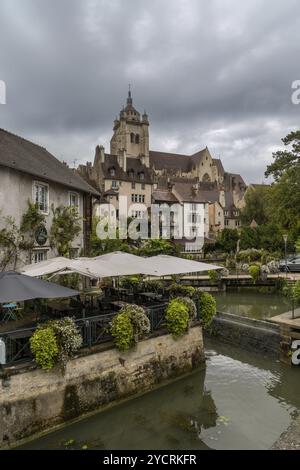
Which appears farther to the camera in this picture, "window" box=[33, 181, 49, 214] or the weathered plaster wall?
"window" box=[33, 181, 49, 214]

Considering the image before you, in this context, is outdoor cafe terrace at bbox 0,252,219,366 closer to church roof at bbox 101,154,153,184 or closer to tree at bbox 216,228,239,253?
tree at bbox 216,228,239,253

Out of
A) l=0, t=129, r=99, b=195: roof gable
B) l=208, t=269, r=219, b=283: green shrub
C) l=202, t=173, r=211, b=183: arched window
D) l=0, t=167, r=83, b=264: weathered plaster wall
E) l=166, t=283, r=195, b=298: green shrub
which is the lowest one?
l=208, t=269, r=219, b=283: green shrub

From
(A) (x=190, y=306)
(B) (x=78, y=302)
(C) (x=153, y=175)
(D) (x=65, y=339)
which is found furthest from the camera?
(C) (x=153, y=175)

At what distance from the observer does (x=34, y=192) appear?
1727cm

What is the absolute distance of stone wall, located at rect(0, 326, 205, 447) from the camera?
26.5 ft

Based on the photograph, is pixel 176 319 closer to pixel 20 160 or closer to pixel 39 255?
pixel 39 255

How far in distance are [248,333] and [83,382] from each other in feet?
31.9

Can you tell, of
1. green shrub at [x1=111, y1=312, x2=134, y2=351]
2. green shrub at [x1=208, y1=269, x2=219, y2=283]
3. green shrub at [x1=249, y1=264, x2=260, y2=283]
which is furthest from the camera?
green shrub at [x1=208, y1=269, x2=219, y2=283]

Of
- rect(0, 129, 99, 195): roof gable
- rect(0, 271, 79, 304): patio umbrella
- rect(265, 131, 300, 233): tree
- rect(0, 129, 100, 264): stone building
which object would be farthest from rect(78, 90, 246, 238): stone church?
rect(0, 271, 79, 304): patio umbrella

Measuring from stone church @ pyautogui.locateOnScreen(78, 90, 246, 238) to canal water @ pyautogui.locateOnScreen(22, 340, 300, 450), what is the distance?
4448 centimetres

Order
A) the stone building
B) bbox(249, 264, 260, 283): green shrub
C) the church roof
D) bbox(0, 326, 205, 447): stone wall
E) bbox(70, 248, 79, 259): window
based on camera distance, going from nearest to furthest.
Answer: bbox(0, 326, 205, 447): stone wall
the stone building
bbox(70, 248, 79, 259): window
bbox(249, 264, 260, 283): green shrub
the church roof

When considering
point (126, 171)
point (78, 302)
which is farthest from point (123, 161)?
point (78, 302)

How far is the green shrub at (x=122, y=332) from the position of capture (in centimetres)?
1009
